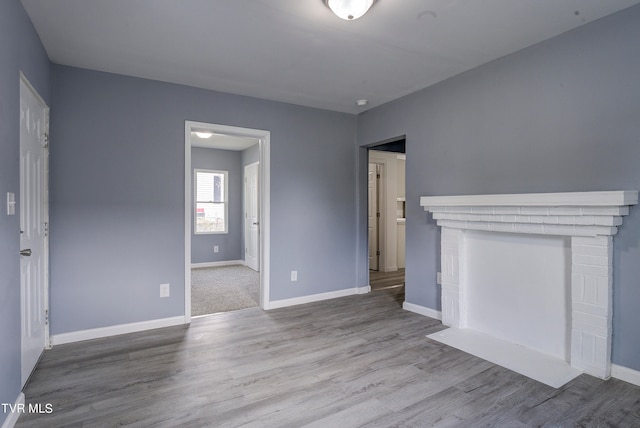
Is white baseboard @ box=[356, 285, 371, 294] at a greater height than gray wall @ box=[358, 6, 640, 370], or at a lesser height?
lesser

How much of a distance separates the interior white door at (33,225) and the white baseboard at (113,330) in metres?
0.16

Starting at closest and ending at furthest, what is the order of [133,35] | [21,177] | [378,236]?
[21,177]
[133,35]
[378,236]

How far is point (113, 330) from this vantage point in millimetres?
3156

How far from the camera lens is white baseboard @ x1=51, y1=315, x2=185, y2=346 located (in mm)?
2971

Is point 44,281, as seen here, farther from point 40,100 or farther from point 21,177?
point 40,100

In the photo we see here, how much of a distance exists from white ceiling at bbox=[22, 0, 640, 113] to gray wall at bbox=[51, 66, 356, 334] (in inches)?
10.0

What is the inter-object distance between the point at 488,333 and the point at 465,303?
0.32 m

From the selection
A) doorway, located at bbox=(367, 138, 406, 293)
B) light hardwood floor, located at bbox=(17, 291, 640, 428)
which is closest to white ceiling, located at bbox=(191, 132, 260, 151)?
doorway, located at bbox=(367, 138, 406, 293)

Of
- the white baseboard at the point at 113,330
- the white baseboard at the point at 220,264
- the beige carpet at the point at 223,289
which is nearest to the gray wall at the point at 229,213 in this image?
the white baseboard at the point at 220,264

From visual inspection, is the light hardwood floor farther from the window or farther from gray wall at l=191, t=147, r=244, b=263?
the window

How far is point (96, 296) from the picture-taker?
10.2 ft

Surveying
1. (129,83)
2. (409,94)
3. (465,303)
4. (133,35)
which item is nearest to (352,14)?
(133,35)

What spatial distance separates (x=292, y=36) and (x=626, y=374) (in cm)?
329

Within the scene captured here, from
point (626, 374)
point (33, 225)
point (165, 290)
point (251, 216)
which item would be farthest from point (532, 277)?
point (251, 216)
